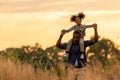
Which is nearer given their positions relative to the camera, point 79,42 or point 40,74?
point 79,42

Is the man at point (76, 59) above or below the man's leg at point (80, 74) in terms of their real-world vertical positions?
above

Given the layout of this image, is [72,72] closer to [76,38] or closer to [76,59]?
[76,59]

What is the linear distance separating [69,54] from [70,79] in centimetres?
60

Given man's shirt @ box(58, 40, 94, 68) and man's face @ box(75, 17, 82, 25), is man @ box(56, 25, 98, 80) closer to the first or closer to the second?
Answer: man's shirt @ box(58, 40, 94, 68)

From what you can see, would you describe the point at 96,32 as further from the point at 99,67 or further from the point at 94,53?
the point at 94,53

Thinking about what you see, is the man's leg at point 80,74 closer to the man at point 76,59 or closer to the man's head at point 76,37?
the man at point 76,59

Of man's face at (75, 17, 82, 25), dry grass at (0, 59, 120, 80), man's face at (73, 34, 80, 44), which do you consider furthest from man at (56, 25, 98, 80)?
dry grass at (0, 59, 120, 80)

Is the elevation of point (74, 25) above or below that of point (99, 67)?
above

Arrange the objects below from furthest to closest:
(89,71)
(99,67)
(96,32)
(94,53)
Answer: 1. (94,53)
2. (99,67)
3. (89,71)
4. (96,32)

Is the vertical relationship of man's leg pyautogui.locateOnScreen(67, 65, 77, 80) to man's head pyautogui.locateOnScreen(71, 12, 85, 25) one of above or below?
below

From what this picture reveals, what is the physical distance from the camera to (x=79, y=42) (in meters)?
13.2

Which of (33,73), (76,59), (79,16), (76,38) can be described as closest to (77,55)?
(76,59)

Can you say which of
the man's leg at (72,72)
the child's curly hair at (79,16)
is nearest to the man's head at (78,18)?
the child's curly hair at (79,16)

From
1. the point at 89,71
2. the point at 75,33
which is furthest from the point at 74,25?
the point at 89,71
